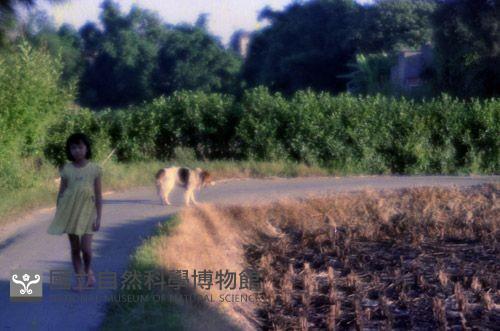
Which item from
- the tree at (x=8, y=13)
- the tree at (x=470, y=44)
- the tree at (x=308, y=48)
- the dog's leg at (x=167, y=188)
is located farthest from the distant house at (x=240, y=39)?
the tree at (x=8, y=13)

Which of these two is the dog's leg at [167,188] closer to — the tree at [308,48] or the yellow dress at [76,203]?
the yellow dress at [76,203]

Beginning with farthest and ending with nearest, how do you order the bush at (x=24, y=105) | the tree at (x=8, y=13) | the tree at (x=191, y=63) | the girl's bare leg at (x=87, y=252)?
the tree at (x=191, y=63), the bush at (x=24, y=105), the girl's bare leg at (x=87, y=252), the tree at (x=8, y=13)

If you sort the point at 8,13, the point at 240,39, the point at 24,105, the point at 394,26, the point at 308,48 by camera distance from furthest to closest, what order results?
the point at 240,39 → the point at 308,48 → the point at 394,26 → the point at 24,105 → the point at 8,13

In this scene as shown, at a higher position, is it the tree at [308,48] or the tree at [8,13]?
the tree at [308,48]

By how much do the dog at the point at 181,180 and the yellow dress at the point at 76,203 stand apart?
650cm

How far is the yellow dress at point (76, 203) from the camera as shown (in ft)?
27.6

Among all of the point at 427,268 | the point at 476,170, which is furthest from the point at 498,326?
the point at 476,170

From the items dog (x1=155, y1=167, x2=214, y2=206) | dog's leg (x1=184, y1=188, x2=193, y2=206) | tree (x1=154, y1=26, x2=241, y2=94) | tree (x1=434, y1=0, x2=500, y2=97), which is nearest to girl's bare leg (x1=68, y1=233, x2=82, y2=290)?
dog (x1=155, y1=167, x2=214, y2=206)

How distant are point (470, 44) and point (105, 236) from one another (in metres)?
25.4

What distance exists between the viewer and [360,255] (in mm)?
14367

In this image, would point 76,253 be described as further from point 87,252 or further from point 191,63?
point 191,63

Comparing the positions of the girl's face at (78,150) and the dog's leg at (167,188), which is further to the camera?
the dog's leg at (167,188)

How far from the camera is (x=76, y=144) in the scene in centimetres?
841

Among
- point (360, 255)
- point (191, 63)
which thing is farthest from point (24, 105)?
point (191, 63)
